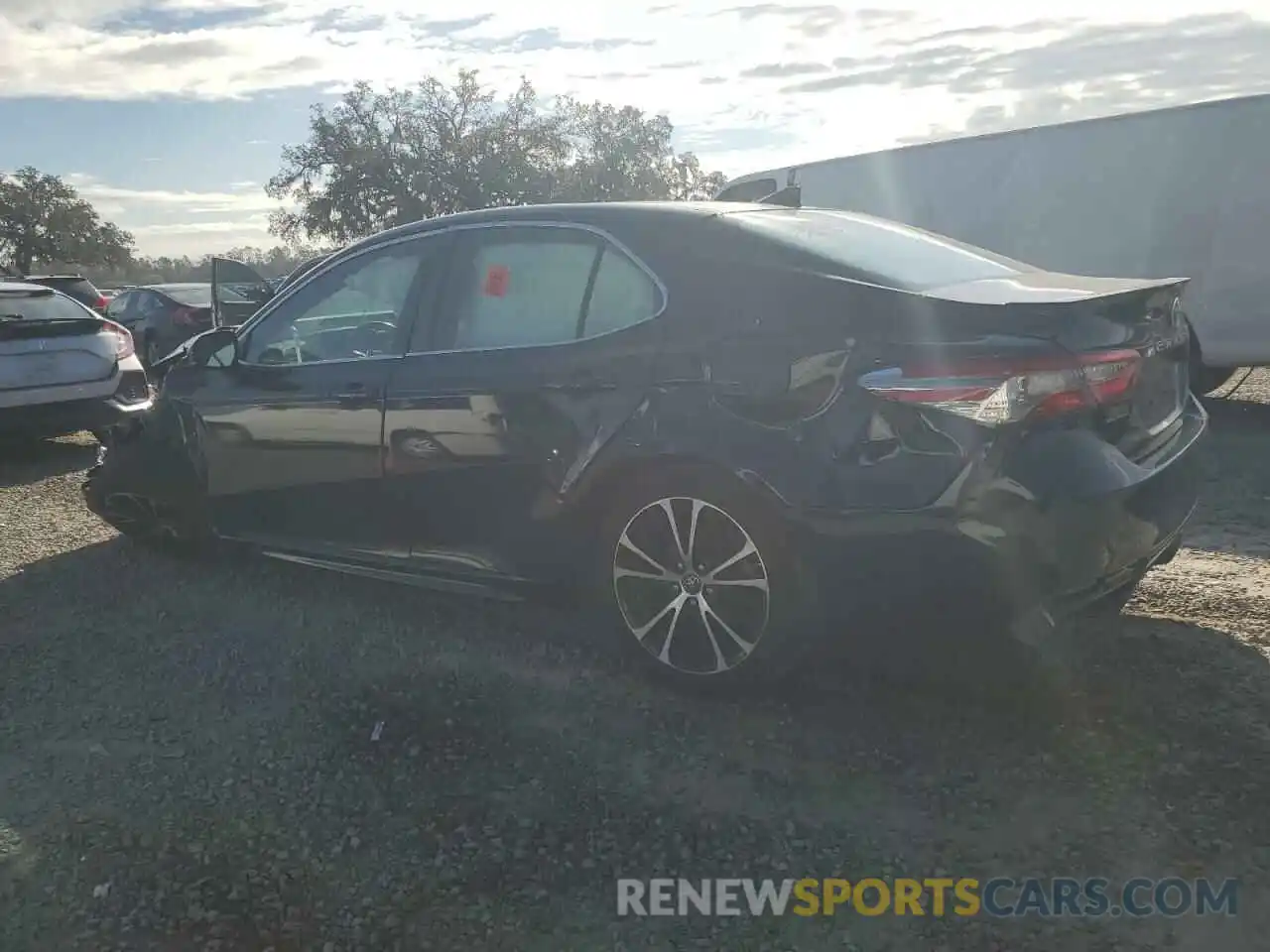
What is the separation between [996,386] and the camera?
9.87 ft

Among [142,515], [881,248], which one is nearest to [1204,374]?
[881,248]

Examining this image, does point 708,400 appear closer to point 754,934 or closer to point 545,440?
point 545,440

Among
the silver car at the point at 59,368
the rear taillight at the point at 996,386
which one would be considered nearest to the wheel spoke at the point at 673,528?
the rear taillight at the point at 996,386

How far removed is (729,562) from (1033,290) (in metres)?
1.26

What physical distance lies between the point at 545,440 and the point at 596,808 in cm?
128

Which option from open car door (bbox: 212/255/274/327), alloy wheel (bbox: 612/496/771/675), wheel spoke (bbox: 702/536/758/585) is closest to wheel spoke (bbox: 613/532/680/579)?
alloy wheel (bbox: 612/496/771/675)

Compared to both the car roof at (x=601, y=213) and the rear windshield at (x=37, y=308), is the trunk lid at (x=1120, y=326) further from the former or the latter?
the rear windshield at (x=37, y=308)

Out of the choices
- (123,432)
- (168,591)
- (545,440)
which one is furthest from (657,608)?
(123,432)

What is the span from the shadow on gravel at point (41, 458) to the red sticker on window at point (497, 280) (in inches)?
213

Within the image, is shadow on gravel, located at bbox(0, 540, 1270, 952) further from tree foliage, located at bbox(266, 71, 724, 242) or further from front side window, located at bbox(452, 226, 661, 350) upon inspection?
tree foliage, located at bbox(266, 71, 724, 242)

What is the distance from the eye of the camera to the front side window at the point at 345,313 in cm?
436

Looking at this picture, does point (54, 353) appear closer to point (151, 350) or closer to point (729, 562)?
point (729, 562)

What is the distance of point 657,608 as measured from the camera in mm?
3674

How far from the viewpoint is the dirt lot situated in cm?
258
